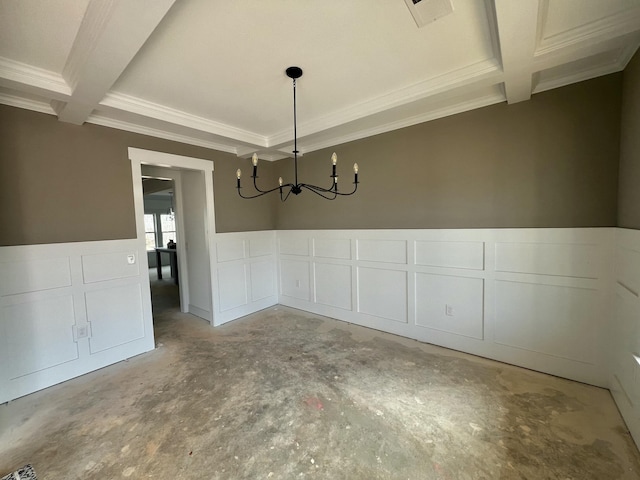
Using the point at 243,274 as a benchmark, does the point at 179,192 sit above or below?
above

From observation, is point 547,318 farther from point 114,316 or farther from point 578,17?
point 114,316

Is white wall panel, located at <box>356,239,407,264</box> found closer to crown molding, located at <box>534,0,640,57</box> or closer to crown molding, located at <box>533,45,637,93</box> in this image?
crown molding, located at <box>533,45,637,93</box>

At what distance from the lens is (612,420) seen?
75.2 inches

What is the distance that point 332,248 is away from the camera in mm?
4004

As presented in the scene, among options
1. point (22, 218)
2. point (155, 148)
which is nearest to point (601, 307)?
point (155, 148)

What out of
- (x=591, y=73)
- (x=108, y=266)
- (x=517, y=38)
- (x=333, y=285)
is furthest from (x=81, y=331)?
(x=591, y=73)

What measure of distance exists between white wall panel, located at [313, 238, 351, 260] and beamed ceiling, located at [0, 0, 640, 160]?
5.39 ft

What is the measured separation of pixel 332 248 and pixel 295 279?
0.95 m

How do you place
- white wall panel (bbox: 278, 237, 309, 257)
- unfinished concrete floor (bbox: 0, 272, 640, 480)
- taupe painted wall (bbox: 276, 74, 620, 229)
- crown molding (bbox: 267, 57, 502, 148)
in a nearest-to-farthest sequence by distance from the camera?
unfinished concrete floor (bbox: 0, 272, 640, 480), crown molding (bbox: 267, 57, 502, 148), taupe painted wall (bbox: 276, 74, 620, 229), white wall panel (bbox: 278, 237, 309, 257)

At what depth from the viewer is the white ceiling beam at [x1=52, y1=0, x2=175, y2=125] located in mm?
1357

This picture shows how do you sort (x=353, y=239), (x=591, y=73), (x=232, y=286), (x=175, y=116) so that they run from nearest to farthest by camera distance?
(x=591, y=73), (x=175, y=116), (x=353, y=239), (x=232, y=286)

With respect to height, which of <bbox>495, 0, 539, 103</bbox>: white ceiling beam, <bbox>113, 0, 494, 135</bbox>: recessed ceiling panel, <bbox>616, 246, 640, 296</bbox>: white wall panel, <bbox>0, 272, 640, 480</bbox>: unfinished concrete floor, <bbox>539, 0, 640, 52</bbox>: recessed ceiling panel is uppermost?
Answer: <bbox>113, 0, 494, 135</bbox>: recessed ceiling panel

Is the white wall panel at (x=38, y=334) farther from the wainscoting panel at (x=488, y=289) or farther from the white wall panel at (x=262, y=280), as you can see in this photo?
the wainscoting panel at (x=488, y=289)

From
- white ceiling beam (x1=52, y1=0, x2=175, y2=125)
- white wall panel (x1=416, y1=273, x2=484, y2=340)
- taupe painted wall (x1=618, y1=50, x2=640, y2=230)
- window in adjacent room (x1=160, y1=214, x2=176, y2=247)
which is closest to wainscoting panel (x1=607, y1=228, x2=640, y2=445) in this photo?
taupe painted wall (x1=618, y1=50, x2=640, y2=230)
